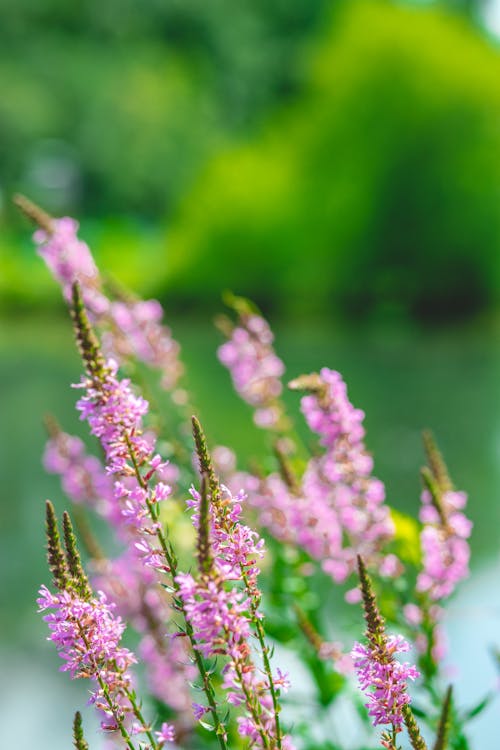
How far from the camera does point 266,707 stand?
1.20 m

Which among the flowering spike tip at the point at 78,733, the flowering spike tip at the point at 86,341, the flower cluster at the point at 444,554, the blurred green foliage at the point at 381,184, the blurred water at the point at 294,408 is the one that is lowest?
the flowering spike tip at the point at 78,733

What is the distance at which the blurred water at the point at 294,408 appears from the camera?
379 centimetres

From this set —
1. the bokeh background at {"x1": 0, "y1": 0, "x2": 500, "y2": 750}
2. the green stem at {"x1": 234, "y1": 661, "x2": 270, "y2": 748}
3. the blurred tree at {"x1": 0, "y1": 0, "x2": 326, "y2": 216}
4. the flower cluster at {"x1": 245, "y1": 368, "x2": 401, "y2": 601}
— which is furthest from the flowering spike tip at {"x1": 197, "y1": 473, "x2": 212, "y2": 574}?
the blurred tree at {"x1": 0, "y1": 0, "x2": 326, "y2": 216}

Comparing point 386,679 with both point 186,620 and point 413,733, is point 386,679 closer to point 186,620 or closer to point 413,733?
point 413,733

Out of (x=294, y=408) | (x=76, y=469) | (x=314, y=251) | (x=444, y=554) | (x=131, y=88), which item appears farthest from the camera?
(x=131, y=88)

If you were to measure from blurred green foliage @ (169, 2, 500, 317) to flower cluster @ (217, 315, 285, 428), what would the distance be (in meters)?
13.9

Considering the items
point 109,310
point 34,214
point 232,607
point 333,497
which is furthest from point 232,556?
point 109,310

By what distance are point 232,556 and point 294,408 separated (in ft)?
23.9

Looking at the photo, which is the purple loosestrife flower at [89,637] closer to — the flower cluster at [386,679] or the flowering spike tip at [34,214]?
the flower cluster at [386,679]

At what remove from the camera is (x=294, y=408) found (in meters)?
8.30

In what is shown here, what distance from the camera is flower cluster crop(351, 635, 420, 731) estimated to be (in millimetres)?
1011

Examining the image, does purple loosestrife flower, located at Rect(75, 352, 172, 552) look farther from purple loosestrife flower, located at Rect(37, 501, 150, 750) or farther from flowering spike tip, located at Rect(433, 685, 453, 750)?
flowering spike tip, located at Rect(433, 685, 453, 750)

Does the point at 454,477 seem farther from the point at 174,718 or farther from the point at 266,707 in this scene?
the point at 266,707

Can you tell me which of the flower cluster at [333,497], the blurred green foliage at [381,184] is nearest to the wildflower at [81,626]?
the flower cluster at [333,497]
